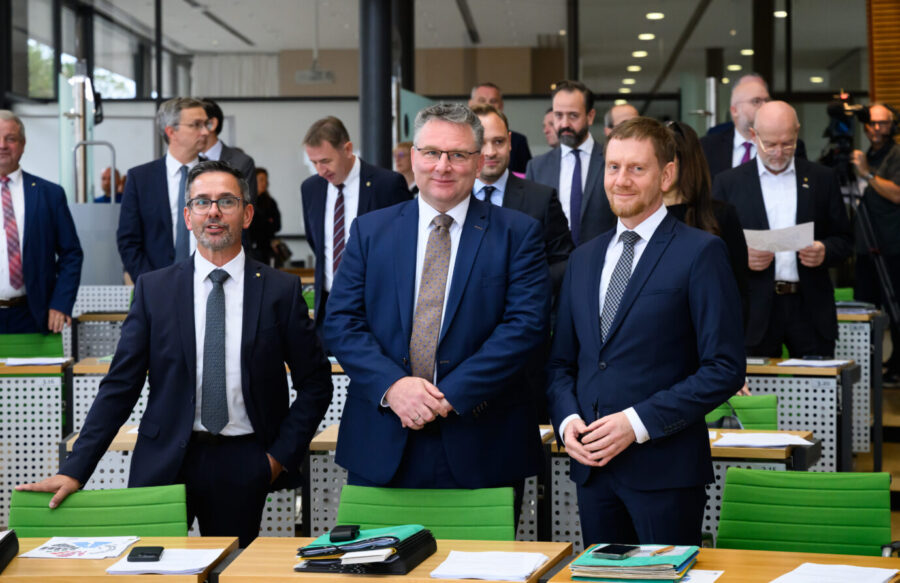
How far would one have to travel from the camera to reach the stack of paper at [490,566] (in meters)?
2.52

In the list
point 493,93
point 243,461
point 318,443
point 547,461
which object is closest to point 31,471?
point 318,443

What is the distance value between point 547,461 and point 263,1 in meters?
9.23

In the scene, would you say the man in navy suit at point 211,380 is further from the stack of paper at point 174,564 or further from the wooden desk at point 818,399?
the wooden desk at point 818,399

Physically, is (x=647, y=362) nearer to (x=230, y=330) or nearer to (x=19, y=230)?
(x=230, y=330)

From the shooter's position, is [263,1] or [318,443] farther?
[263,1]

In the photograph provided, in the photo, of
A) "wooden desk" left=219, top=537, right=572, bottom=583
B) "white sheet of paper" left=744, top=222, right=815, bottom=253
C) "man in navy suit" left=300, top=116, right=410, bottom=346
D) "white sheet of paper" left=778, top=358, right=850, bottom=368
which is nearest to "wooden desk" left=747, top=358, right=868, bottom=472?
"white sheet of paper" left=778, top=358, right=850, bottom=368

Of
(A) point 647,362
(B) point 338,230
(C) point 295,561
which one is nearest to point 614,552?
(A) point 647,362

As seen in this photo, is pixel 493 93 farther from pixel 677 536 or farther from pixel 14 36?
pixel 14 36

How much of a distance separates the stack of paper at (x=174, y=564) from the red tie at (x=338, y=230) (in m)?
3.01

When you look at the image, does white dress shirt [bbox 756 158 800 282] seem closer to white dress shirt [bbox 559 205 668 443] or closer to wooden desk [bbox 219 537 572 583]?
white dress shirt [bbox 559 205 668 443]

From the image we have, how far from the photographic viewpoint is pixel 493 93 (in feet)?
24.1

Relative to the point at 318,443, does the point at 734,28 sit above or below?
above

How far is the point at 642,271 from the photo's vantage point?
3070mm

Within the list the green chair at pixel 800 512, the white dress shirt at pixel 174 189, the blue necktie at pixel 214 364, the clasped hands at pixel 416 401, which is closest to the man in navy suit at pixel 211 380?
the blue necktie at pixel 214 364
